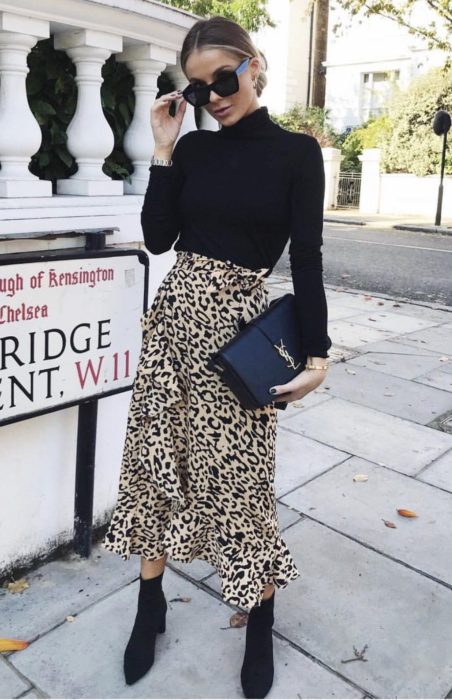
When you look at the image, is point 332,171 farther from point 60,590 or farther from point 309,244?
point 309,244

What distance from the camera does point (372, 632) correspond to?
2.43 metres

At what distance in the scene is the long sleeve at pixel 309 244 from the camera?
1.91m

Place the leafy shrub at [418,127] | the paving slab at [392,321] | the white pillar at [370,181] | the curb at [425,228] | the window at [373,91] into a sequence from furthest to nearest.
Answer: the window at [373,91] < the white pillar at [370,181] < the leafy shrub at [418,127] < the curb at [425,228] < the paving slab at [392,321]

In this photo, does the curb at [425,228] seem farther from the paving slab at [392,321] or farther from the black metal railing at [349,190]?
the paving slab at [392,321]

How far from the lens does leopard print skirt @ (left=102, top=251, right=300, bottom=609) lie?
6.56 ft

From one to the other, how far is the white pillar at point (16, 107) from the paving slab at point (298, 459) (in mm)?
1911

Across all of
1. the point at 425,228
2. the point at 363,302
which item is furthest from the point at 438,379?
the point at 425,228

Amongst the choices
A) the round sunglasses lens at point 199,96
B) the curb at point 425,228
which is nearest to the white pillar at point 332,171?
the curb at point 425,228

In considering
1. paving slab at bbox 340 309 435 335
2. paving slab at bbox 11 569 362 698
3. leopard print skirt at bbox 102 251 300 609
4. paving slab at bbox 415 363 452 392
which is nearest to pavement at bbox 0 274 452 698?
paving slab at bbox 11 569 362 698

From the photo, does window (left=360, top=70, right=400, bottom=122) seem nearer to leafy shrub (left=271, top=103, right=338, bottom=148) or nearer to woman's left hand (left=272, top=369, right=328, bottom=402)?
leafy shrub (left=271, top=103, right=338, bottom=148)

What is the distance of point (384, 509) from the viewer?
10.8 ft

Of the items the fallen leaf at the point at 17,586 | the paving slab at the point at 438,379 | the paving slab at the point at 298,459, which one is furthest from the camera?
the paving slab at the point at 438,379

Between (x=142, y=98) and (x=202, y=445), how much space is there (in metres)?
1.43

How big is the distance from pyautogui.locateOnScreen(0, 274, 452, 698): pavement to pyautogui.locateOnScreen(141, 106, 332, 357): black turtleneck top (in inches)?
41.5
